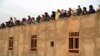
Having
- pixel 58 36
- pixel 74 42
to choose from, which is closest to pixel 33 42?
pixel 58 36

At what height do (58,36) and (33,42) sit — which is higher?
(58,36)

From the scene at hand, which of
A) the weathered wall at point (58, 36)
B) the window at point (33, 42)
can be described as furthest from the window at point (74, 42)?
the window at point (33, 42)

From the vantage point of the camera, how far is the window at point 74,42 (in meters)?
27.1

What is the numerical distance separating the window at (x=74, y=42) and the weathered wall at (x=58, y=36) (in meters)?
0.35

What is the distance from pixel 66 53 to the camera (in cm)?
2817

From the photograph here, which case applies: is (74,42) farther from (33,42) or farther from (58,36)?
(33,42)

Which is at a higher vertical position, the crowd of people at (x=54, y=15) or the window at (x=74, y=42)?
the crowd of people at (x=54, y=15)

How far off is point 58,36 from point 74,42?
249 cm

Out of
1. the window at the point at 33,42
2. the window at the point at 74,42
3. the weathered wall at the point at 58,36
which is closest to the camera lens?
the weathered wall at the point at 58,36

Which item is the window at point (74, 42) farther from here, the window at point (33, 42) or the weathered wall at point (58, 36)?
the window at point (33, 42)

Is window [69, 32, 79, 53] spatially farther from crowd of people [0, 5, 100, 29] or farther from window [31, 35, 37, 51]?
window [31, 35, 37, 51]

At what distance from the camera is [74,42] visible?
90.2 ft

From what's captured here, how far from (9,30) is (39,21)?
7.89 metres

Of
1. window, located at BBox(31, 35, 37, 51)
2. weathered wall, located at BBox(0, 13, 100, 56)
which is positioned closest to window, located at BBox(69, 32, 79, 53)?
weathered wall, located at BBox(0, 13, 100, 56)
